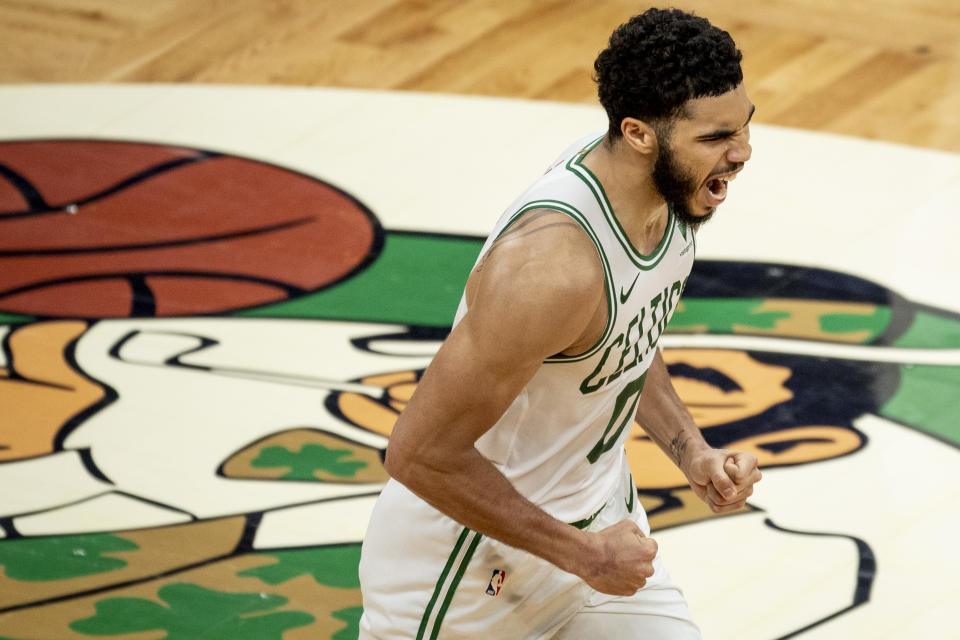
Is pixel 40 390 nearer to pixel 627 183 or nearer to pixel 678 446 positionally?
pixel 678 446

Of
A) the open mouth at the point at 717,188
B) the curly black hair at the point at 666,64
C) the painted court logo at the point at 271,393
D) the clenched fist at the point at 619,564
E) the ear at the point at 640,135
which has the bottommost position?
the painted court logo at the point at 271,393

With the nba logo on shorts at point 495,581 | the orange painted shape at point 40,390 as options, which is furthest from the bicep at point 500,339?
the orange painted shape at point 40,390

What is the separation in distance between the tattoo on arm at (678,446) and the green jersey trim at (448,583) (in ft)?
1.44

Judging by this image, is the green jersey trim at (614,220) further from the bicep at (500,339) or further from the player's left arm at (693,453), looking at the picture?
the player's left arm at (693,453)

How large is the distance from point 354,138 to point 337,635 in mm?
2833

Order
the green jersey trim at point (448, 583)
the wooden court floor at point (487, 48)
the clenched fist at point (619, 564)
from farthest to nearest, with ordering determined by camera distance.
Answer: the wooden court floor at point (487, 48)
the green jersey trim at point (448, 583)
the clenched fist at point (619, 564)

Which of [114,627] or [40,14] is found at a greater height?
[40,14]

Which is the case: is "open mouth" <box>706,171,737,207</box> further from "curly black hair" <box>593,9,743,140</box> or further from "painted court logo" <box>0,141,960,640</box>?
"painted court logo" <box>0,141,960,640</box>

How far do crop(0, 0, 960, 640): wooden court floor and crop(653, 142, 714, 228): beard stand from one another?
1.48 metres

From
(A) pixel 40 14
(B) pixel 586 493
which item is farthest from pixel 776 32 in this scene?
(B) pixel 586 493

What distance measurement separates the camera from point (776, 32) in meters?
6.67

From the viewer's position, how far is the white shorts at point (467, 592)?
242 cm

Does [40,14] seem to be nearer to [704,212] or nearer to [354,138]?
[354,138]

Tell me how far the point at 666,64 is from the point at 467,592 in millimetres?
908
